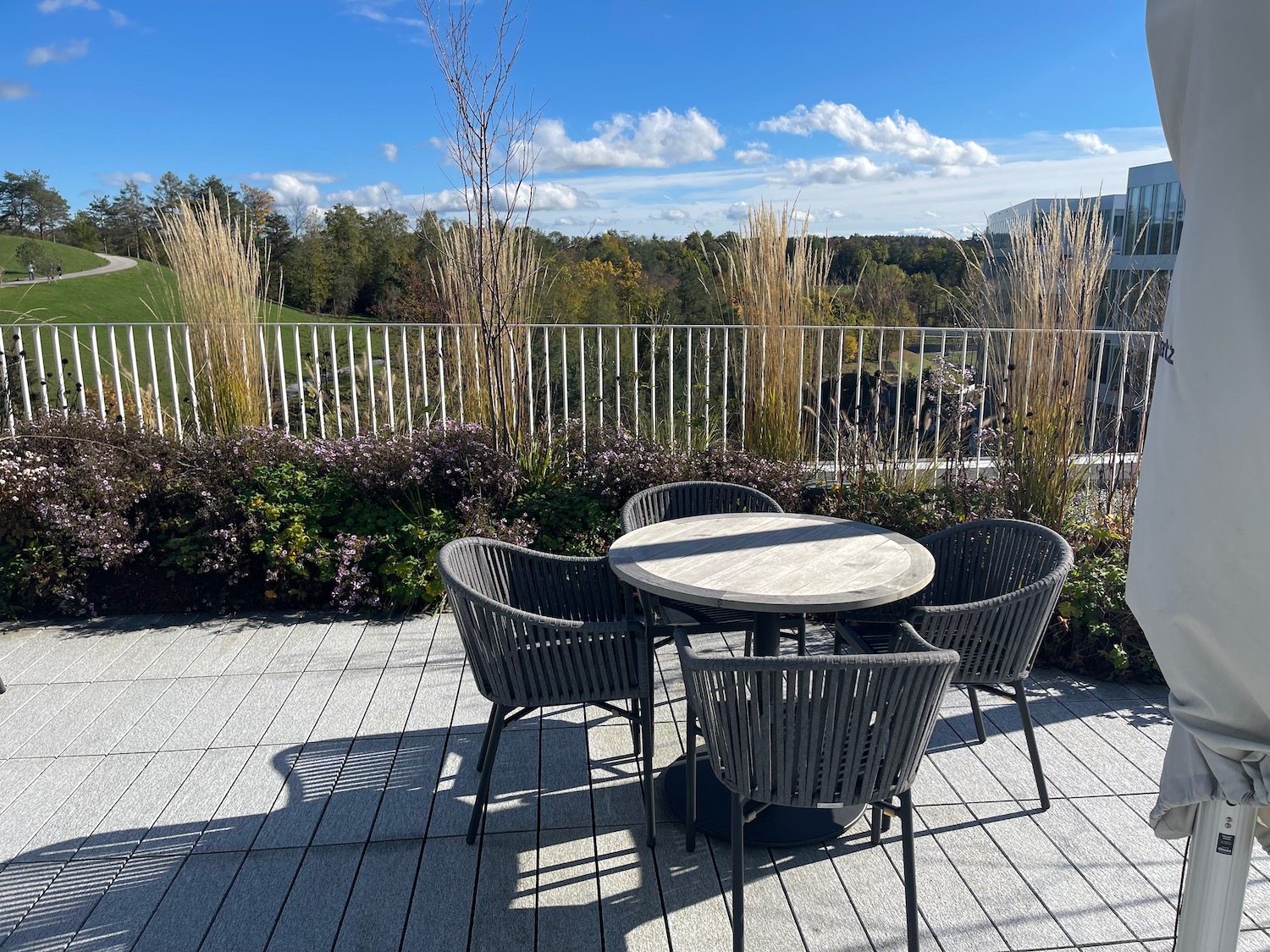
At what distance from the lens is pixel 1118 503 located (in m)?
4.54

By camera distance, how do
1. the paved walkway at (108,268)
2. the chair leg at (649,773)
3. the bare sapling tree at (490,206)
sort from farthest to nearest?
the paved walkway at (108,268), the bare sapling tree at (490,206), the chair leg at (649,773)

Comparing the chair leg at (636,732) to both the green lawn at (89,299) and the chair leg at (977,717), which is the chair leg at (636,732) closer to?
the chair leg at (977,717)

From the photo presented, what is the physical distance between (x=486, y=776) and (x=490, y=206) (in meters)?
3.47

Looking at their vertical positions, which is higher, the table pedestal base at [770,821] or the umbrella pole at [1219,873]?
the umbrella pole at [1219,873]

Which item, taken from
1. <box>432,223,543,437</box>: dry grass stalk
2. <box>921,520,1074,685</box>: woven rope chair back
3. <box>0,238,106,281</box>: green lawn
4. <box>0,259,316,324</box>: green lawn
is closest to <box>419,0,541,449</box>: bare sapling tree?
<box>432,223,543,437</box>: dry grass stalk

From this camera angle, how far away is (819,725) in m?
1.73

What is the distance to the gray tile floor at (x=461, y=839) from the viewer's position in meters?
1.98

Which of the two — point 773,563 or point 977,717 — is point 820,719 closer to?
point 773,563

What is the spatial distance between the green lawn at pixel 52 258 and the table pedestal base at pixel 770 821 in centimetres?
2355

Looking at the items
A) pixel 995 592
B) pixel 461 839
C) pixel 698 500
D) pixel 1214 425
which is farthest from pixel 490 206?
pixel 1214 425

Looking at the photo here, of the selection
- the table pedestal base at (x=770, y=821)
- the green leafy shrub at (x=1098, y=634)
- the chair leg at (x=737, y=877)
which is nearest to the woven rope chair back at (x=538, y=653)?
the table pedestal base at (x=770, y=821)

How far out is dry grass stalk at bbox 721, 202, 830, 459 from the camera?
191 inches

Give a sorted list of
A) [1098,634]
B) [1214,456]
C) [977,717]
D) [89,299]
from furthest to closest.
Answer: [89,299]
[1098,634]
[977,717]
[1214,456]

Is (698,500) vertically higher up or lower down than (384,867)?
higher up
